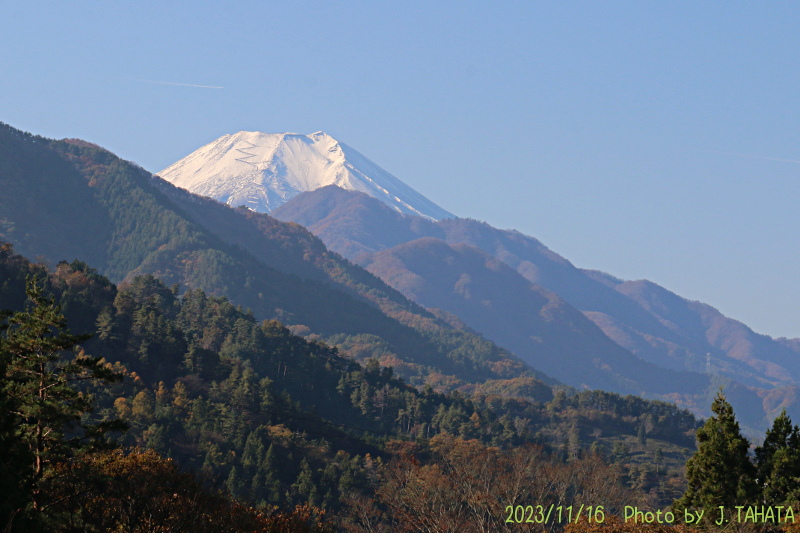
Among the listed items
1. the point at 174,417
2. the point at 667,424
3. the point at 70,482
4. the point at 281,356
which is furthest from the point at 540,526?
the point at 667,424

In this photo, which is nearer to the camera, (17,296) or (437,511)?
(437,511)

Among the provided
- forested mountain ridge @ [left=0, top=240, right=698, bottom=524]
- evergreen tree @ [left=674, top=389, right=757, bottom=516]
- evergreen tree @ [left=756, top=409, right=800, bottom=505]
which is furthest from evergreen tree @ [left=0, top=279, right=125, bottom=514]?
evergreen tree @ [left=756, top=409, right=800, bottom=505]

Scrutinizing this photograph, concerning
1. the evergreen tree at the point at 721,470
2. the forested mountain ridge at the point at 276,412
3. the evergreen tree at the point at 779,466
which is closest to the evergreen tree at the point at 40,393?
the forested mountain ridge at the point at 276,412

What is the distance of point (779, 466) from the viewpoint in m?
37.4

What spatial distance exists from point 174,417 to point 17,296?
33.2 metres

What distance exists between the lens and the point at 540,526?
49.2 m

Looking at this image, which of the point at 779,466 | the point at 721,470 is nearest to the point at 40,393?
the point at 721,470

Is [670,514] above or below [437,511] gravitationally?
above

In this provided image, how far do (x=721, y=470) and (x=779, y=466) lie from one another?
8.10 ft

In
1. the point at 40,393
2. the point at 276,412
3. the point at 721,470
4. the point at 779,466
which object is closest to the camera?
the point at 40,393

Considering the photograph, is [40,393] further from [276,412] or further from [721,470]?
[276,412]

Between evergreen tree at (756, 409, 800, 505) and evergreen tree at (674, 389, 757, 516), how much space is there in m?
0.60

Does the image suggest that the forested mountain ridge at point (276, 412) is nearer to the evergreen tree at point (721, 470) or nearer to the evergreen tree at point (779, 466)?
the evergreen tree at point (721, 470)

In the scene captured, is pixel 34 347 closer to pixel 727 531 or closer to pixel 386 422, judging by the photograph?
pixel 727 531
